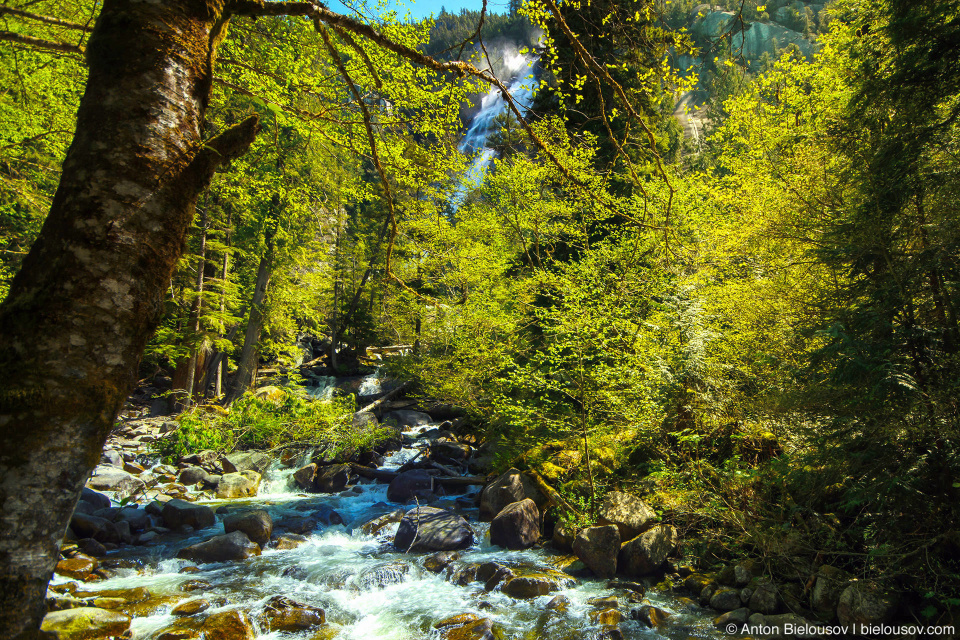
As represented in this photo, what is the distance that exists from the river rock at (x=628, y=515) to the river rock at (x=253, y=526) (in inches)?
245

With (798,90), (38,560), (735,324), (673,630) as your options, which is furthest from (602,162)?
(38,560)

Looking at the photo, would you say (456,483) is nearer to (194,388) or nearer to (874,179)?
(194,388)

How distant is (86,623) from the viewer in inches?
210

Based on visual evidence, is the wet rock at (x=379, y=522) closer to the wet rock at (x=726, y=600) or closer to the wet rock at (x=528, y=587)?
the wet rock at (x=528, y=587)

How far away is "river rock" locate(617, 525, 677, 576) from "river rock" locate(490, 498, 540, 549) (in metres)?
1.81

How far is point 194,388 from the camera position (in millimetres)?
15352

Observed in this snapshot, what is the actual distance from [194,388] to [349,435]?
18.8ft

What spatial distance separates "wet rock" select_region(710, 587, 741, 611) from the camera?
6340mm

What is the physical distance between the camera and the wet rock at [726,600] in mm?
6340

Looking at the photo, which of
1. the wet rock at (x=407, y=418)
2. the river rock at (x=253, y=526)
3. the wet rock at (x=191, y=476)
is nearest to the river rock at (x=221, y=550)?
the river rock at (x=253, y=526)

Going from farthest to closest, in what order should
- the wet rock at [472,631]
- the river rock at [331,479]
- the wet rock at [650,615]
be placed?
the river rock at [331,479]
the wet rock at [650,615]
the wet rock at [472,631]

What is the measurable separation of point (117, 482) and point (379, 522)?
586 centimetres

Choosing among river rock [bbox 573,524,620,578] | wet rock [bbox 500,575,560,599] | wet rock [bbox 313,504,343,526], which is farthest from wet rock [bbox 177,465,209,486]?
river rock [bbox 573,524,620,578]

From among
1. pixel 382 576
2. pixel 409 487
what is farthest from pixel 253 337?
pixel 382 576
